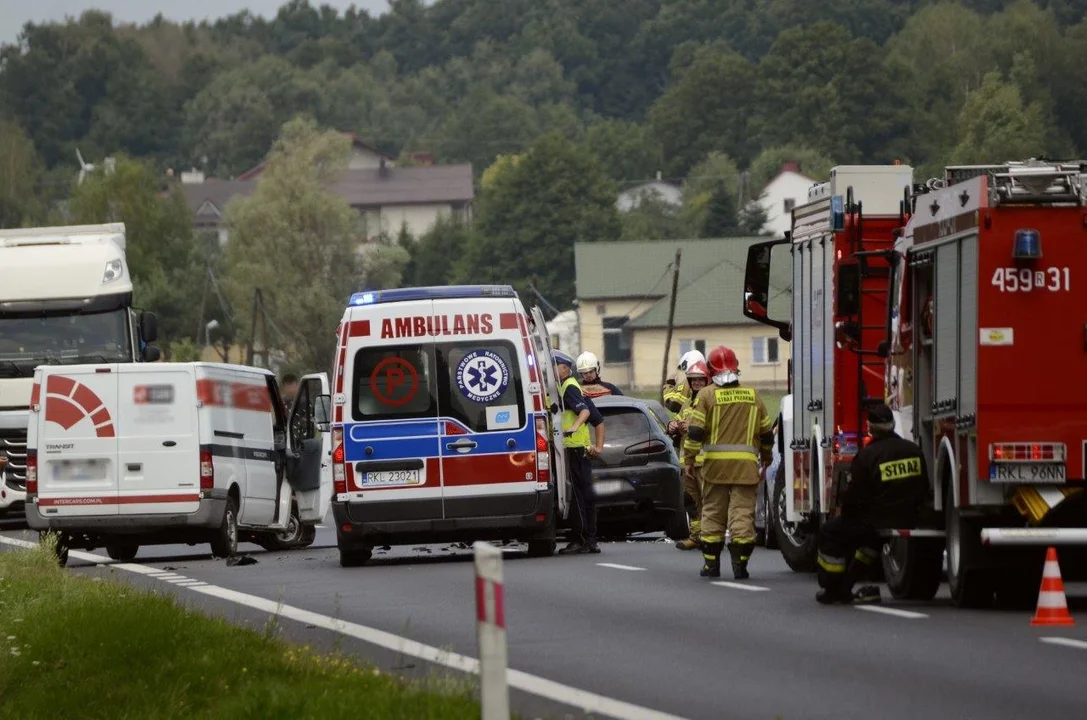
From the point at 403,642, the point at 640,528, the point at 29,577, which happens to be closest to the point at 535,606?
the point at 403,642

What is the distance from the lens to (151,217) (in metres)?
139

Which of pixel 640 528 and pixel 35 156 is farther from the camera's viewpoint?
pixel 35 156

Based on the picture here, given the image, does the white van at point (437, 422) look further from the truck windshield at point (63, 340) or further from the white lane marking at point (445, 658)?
the truck windshield at point (63, 340)

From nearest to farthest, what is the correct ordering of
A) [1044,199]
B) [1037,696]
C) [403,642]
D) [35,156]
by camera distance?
[1037,696], [403,642], [1044,199], [35,156]

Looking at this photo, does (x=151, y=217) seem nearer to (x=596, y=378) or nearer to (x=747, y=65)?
(x=747, y=65)

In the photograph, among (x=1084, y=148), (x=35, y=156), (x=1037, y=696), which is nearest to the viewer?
(x=1037, y=696)

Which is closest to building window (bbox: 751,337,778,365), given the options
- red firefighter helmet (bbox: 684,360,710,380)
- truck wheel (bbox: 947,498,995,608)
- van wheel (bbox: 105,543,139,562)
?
van wheel (bbox: 105,543,139,562)

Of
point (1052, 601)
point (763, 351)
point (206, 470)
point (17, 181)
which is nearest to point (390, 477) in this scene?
point (206, 470)

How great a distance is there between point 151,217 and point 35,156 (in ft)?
158

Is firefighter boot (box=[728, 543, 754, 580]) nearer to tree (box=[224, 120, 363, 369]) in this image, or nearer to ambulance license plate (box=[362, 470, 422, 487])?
ambulance license plate (box=[362, 470, 422, 487])

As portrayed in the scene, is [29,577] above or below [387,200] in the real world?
below

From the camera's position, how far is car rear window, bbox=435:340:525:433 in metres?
21.5

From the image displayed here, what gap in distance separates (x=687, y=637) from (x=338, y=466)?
25.5 feet

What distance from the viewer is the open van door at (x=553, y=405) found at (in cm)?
2198
